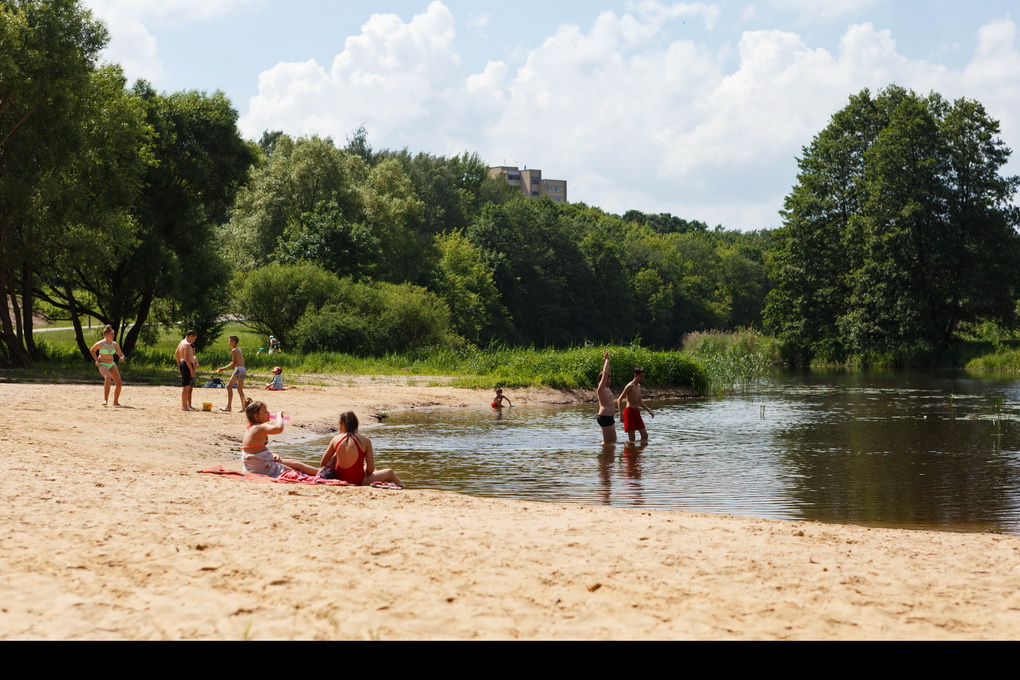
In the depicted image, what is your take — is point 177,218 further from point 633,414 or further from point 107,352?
point 633,414

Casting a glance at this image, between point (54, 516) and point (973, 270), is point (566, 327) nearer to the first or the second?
point (973, 270)

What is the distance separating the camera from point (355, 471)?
1230cm

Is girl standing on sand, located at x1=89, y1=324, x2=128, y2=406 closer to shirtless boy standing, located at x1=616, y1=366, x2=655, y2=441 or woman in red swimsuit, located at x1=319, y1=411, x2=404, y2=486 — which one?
woman in red swimsuit, located at x1=319, y1=411, x2=404, y2=486

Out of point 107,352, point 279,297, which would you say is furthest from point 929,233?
point 107,352

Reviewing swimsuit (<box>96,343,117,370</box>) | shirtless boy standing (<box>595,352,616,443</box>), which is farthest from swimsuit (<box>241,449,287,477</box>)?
swimsuit (<box>96,343,117,370</box>)

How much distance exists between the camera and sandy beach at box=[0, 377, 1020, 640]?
19.1 ft

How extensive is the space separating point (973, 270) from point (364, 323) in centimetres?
3950

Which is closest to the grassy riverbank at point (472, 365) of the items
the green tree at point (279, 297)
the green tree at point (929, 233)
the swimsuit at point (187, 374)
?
the green tree at point (279, 297)

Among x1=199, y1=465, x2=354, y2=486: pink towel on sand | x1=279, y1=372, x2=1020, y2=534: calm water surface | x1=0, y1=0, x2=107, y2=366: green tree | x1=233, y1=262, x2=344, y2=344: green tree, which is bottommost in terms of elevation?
x1=279, y1=372, x2=1020, y2=534: calm water surface

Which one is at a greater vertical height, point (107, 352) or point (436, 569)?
point (107, 352)

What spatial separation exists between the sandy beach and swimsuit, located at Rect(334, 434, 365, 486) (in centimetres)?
73

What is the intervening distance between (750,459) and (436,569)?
40.6ft

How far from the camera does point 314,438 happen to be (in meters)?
20.5
